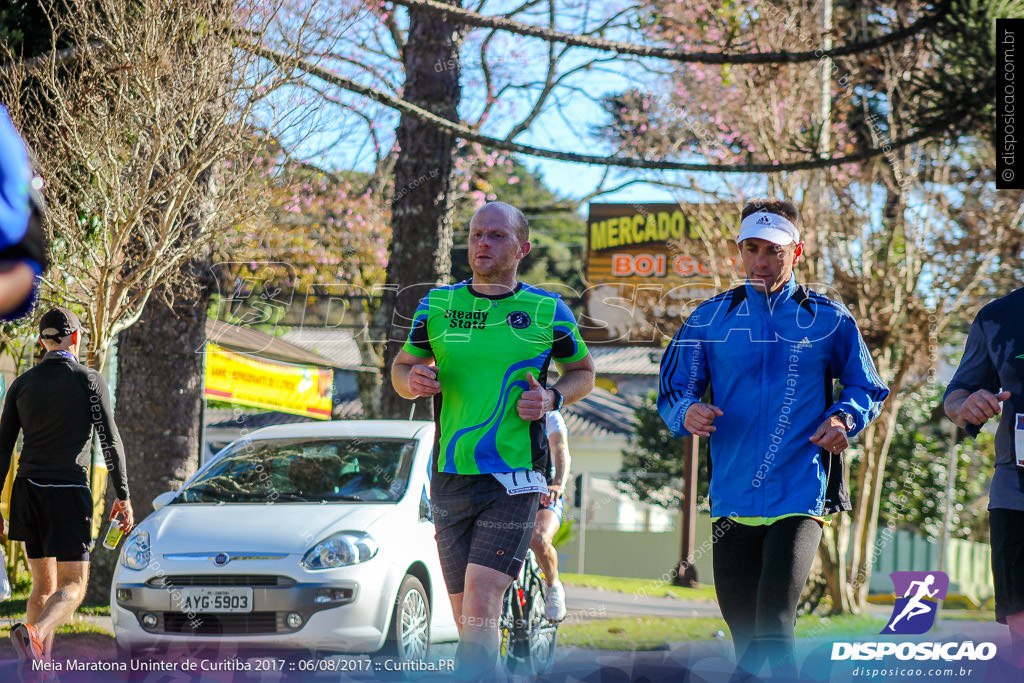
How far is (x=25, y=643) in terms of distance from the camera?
18.2ft

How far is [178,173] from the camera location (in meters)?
7.62

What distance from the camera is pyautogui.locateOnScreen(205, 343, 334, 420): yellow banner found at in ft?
35.8

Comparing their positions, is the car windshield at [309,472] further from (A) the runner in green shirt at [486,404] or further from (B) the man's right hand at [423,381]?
(B) the man's right hand at [423,381]

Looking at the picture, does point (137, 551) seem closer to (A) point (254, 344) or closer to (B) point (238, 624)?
(B) point (238, 624)

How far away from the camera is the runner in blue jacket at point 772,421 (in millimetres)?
4305

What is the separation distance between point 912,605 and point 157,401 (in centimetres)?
632

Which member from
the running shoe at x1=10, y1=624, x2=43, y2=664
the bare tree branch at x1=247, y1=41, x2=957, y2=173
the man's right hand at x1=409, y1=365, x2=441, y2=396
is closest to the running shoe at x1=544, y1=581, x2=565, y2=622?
the man's right hand at x1=409, y1=365, x2=441, y2=396

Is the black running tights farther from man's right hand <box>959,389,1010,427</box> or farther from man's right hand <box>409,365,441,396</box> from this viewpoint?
man's right hand <box>409,365,441,396</box>

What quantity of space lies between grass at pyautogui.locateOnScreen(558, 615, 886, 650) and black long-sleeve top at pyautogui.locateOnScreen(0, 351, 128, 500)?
13.4 ft

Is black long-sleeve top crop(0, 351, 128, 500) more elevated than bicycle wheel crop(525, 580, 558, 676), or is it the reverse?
black long-sleeve top crop(0, 351, 128, 500)

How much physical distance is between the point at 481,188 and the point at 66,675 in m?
19.1

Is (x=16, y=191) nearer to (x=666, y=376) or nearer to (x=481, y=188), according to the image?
(x=666, y=376)

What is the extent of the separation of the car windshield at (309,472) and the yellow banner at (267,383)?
2.76 metres

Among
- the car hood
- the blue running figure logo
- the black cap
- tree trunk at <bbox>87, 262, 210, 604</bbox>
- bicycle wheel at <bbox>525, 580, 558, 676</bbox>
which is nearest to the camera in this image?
the blue running figure logo
